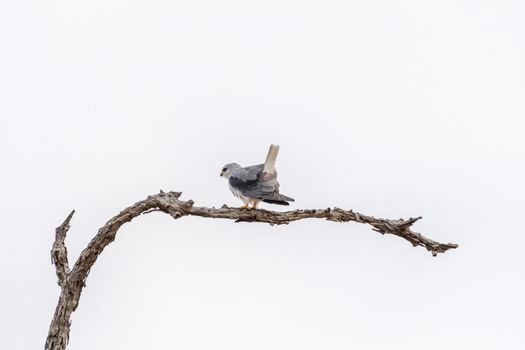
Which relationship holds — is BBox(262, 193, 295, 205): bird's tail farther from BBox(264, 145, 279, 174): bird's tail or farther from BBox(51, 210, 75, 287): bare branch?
BBox(51, 210, 75, 287): bare branch

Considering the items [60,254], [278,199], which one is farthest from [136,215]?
[278,199]

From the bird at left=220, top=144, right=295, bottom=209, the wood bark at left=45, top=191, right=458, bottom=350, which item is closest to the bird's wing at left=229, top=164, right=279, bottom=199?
the bird at left=220, top=144, right=295, bottom=209

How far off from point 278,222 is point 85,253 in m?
1.52

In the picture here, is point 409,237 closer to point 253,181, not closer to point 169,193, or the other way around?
point 253,181

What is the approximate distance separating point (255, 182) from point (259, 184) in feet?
0.17

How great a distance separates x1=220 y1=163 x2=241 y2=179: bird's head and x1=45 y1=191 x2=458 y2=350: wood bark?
2.33 feet

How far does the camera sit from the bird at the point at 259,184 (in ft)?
19.8

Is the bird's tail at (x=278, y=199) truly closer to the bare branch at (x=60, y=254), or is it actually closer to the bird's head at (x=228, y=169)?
the bird's head at (x=228, y=169)

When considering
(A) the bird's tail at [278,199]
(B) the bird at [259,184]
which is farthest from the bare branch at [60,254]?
(A) the bird's tail at [278,199]

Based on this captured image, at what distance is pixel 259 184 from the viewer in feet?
20.1

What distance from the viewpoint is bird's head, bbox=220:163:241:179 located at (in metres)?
6.57

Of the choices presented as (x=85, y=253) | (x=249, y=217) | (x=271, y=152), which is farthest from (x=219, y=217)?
(x=85, y=253)

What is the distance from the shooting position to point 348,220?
19.6ft

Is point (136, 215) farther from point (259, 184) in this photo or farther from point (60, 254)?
point (259, 184)
